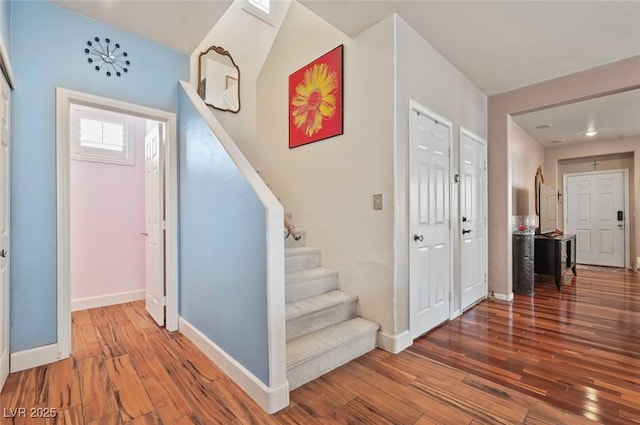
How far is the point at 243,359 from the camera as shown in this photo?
1.99m

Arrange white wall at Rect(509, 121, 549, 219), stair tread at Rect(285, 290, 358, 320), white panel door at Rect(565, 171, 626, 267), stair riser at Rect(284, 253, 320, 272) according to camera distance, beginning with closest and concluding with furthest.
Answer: stair tread at Rect(285, 290, 358, 320) → stair riser at Rect(284, 253, 320, 272) → white wall at Rect(509, 121, 549, 219) → white panel door at Rect(565, 171, 626, 267)

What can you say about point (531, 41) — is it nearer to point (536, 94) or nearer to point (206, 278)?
point (536, 94)

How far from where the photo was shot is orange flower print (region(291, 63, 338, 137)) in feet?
9.72

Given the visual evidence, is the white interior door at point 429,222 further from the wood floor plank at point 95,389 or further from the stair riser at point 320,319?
the wood floor plank at point 95,389

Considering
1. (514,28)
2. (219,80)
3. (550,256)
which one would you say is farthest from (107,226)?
(550,256)

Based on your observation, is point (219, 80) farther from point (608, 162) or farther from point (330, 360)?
point (608, 162)

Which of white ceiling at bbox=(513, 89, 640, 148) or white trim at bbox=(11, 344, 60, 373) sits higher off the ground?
white ceiling at bbox=(513, 89, 640, 148)

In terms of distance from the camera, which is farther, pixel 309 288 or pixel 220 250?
pixel 309 288

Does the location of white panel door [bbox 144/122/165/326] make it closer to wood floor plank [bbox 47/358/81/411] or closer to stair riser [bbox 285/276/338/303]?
wood floor plank [bbox 47/358/81/411]

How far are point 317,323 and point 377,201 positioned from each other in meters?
1.10

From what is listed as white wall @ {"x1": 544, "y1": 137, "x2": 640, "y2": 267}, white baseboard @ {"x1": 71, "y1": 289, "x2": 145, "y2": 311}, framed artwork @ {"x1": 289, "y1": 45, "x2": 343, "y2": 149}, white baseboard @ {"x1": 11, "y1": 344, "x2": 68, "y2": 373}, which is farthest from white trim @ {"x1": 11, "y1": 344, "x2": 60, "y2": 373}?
white wall @ {"x1": 544, "y1": 137, "x2": 640, "y2": 267}

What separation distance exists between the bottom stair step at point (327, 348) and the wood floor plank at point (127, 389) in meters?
0.87

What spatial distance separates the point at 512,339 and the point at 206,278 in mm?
2693

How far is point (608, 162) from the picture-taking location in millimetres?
6324
